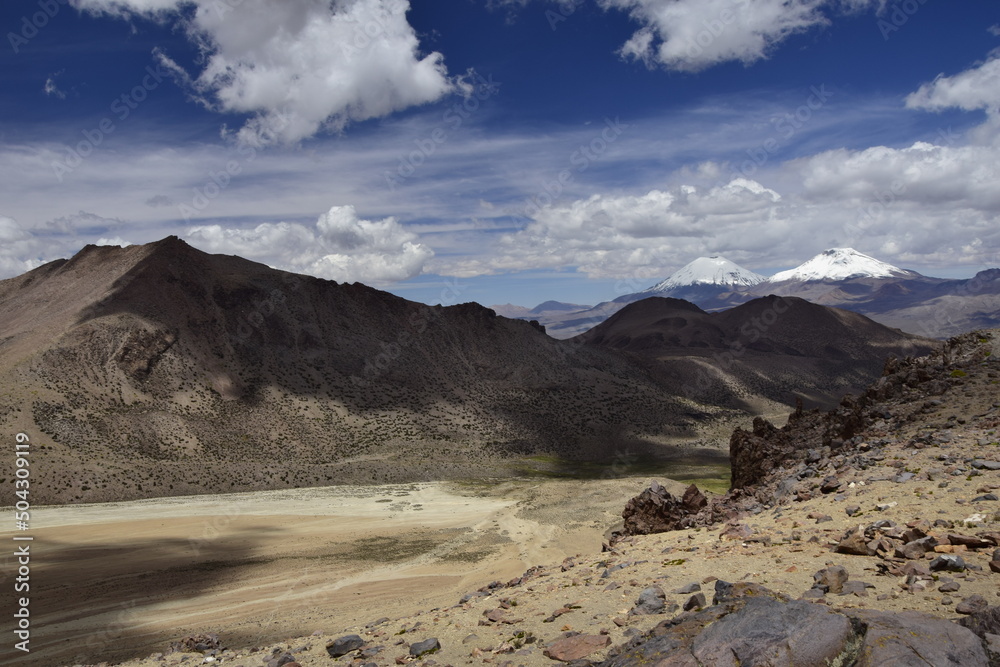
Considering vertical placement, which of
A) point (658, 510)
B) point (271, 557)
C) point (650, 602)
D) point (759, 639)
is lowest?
point (271, 557)

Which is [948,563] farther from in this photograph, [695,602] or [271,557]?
[271,557]

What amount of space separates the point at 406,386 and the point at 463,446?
55.5ft

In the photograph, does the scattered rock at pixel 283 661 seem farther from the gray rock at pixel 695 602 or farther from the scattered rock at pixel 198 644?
the gray rock at pixel 695 602

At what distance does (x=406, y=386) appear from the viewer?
284 feet

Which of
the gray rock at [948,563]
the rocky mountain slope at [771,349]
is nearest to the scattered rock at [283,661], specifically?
the gray rock at [948,563]

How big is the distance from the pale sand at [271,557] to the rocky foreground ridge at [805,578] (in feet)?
15.4

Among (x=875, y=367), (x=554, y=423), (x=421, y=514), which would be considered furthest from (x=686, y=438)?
(x=875, y=367)

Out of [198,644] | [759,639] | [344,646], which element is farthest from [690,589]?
[198,644]

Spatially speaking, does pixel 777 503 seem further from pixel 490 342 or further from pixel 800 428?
pixel 490 342

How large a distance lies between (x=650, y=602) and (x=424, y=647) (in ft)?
12.5

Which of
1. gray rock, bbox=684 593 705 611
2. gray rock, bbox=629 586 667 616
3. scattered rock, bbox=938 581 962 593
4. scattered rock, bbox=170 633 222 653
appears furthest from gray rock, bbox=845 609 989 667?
scattered rock, bbox=170 633 222 653

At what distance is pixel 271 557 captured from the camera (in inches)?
1177

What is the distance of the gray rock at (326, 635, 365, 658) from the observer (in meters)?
10.9

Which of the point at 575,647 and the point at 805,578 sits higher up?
the point at 805,578
